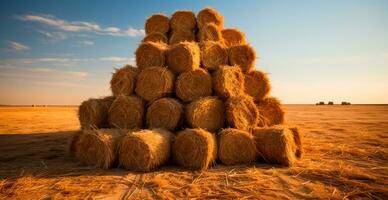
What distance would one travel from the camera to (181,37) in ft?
32.1

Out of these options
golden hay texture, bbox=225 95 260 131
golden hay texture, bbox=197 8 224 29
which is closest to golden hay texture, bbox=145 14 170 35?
golden hay texture, bbox=197 8 224 29

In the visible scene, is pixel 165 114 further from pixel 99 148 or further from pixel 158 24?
pixel 158 24

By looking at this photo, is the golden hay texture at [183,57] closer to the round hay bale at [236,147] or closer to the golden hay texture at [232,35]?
the round hay bale at [236,147]

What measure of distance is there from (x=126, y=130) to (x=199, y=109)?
1.66m

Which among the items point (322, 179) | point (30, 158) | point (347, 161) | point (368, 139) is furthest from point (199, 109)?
point (368, 139)

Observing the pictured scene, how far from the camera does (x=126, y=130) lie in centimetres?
653

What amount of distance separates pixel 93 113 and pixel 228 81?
3.28m

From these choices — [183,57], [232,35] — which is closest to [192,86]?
[183,57]

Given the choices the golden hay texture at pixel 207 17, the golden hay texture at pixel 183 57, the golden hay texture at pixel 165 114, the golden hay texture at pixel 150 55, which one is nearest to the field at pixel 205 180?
the golden hay texture at pixel 165 114

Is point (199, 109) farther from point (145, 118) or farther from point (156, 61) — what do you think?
point (156, 61)

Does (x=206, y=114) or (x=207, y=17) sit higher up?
(x=207, y=17)

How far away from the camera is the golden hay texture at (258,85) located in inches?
315

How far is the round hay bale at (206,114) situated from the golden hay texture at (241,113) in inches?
8.9

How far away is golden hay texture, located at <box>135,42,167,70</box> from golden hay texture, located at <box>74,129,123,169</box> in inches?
81.7
